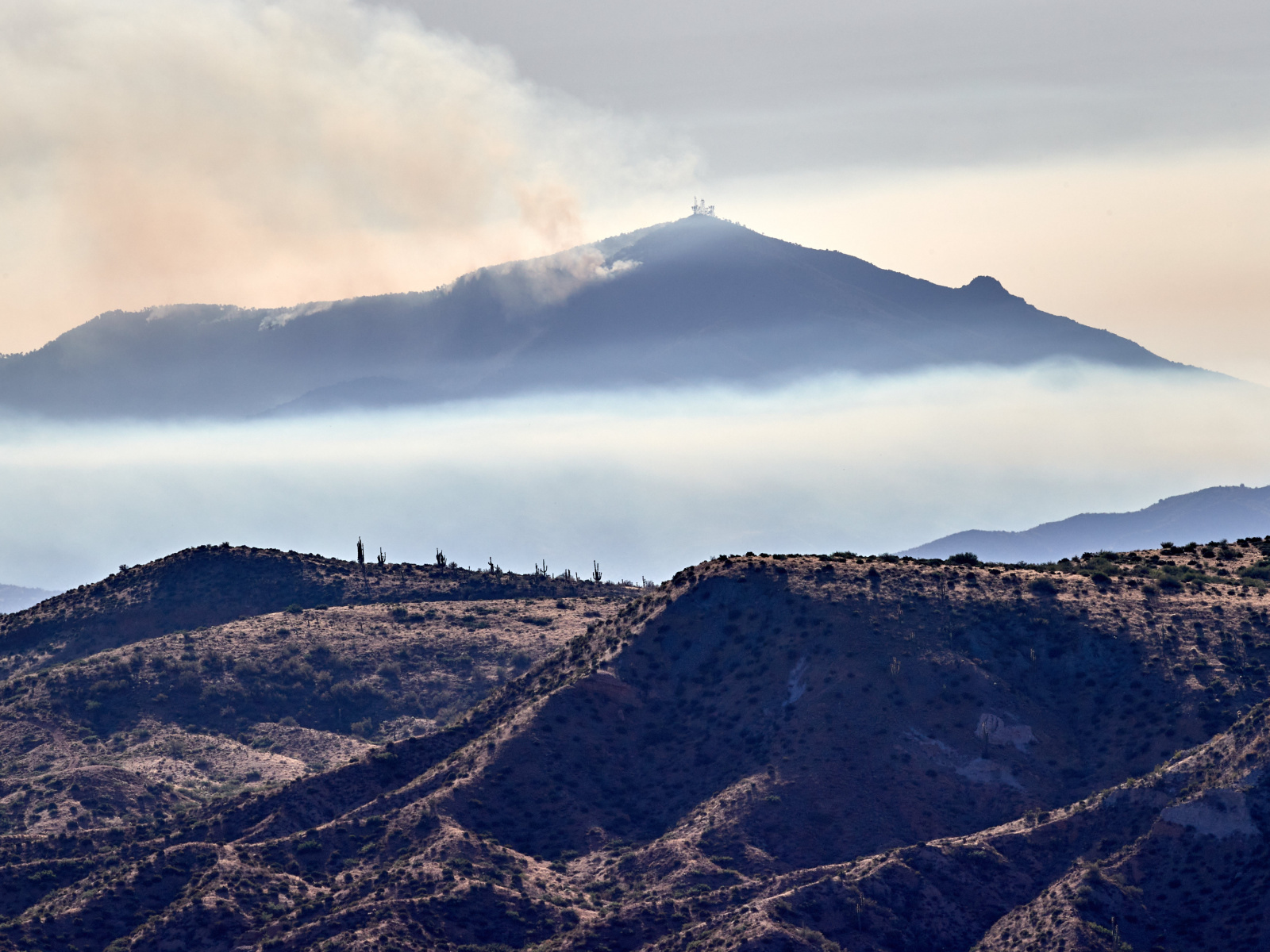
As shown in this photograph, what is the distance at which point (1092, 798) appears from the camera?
80.1 m

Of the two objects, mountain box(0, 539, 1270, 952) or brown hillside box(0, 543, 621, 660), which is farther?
brown hillside box(0, 543, 621, 660)

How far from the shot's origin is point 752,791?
86.8 metres

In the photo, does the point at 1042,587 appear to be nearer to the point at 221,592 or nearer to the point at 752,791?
the point at 752,791

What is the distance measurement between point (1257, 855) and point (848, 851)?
19261mm

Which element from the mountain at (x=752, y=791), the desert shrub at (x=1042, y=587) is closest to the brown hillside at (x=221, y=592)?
the mountain at (x=752, y=791)

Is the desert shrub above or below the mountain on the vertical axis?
above

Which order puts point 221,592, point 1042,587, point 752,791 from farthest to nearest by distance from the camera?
point 221,592
point 1042,587
point 752,791

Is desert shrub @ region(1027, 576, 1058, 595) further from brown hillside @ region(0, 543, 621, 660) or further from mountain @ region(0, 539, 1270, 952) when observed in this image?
brown hillside @ region(0, 543, 621, 660)

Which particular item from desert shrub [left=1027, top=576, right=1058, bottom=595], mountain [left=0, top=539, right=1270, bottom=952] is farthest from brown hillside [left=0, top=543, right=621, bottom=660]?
desert shrub [left=1027, top=576, right=1058, bottom=595]

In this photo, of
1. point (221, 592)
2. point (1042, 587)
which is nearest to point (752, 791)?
point (1042, 587)

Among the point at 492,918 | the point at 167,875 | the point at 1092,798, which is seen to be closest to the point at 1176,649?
the point at 1092,798

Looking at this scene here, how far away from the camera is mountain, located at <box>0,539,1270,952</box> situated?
7406cm

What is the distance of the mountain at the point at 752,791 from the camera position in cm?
7406

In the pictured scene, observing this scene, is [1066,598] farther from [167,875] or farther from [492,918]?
[167,875]
